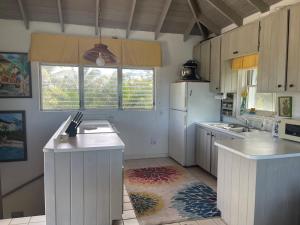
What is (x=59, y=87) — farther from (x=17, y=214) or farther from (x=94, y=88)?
(x=17, y=214)

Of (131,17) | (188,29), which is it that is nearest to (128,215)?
(131,17)

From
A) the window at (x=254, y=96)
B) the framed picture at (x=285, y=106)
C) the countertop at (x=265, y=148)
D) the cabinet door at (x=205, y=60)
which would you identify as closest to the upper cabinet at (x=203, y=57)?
the cabinet door at (x=205, y=60)

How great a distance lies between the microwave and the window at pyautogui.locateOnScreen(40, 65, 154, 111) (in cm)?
287

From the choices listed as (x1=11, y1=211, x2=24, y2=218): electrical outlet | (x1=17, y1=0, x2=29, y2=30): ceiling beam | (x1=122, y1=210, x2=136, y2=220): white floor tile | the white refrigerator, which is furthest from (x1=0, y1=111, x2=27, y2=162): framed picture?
the white refrigerator

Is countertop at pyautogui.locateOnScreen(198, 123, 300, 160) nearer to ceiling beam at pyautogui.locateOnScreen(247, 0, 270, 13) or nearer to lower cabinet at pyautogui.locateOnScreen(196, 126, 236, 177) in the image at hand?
lower cabinet at pyautogui.locateOnScreen(196, 126, 236, 177)

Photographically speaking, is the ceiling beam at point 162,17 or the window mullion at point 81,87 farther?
the window mullion at point 81,87

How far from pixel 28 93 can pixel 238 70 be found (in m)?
4.03

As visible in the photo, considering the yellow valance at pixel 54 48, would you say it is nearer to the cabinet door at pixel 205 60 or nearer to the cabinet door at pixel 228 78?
the cabinet door at pixel 205 60

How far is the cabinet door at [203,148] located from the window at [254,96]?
2.99 feet

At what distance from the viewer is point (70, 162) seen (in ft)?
7.72

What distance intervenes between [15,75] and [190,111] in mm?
3433

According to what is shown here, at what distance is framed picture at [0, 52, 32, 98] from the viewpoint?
4375 mm

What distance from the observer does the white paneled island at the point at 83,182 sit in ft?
7.64

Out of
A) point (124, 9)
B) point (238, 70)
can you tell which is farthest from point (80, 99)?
point (238, 70)
